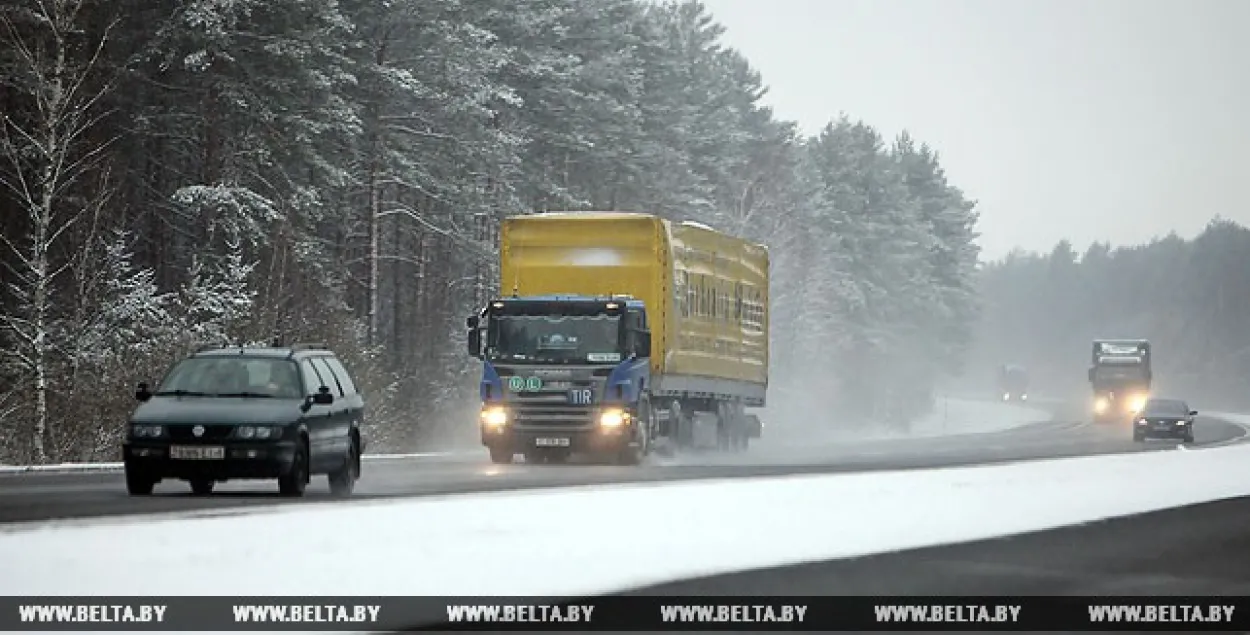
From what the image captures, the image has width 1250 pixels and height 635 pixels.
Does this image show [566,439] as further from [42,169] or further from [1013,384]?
[1013,384]

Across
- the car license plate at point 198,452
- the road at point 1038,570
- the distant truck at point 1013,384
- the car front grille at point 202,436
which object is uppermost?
the distant truck at point 1013,384

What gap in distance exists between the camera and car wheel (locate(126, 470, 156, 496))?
72.2 feet

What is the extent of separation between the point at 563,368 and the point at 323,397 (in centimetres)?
1190

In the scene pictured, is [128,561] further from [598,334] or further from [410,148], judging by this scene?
[410,148]

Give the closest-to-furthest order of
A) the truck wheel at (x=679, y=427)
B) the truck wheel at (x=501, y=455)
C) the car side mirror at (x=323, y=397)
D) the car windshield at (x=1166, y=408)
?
the car side mirror at (x=323, y=397), the truck wheel at (x=501, y=455), the truck wheel at (x=679, y=427), the car windshield at (x=1166, y=408)

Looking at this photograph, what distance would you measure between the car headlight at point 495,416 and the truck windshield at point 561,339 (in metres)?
0.90

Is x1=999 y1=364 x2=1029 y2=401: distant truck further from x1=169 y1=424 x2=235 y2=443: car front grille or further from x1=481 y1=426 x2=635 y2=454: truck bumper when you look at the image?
x1=169 y1=424 x2=235 y2=443: car front grille

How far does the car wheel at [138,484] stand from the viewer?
72.2 ft

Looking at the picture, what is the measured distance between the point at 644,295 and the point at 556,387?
2.87 m

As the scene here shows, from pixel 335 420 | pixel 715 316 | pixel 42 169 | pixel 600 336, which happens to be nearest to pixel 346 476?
pixel 335 420

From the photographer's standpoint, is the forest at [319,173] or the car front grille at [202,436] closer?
the car front grille at [202,436]

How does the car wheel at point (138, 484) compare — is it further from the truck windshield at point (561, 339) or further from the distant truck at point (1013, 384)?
the distant truck at point (1013, 384)

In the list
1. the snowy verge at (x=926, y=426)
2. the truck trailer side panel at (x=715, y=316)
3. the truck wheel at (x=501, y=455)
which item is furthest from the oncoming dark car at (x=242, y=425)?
the snowy verge at (x=926, y=426)

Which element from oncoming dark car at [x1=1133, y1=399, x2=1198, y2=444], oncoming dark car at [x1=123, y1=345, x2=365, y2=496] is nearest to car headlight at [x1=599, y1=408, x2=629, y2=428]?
oncoming dark car at [x1=123, y1=345, x2=365, y2=496]
